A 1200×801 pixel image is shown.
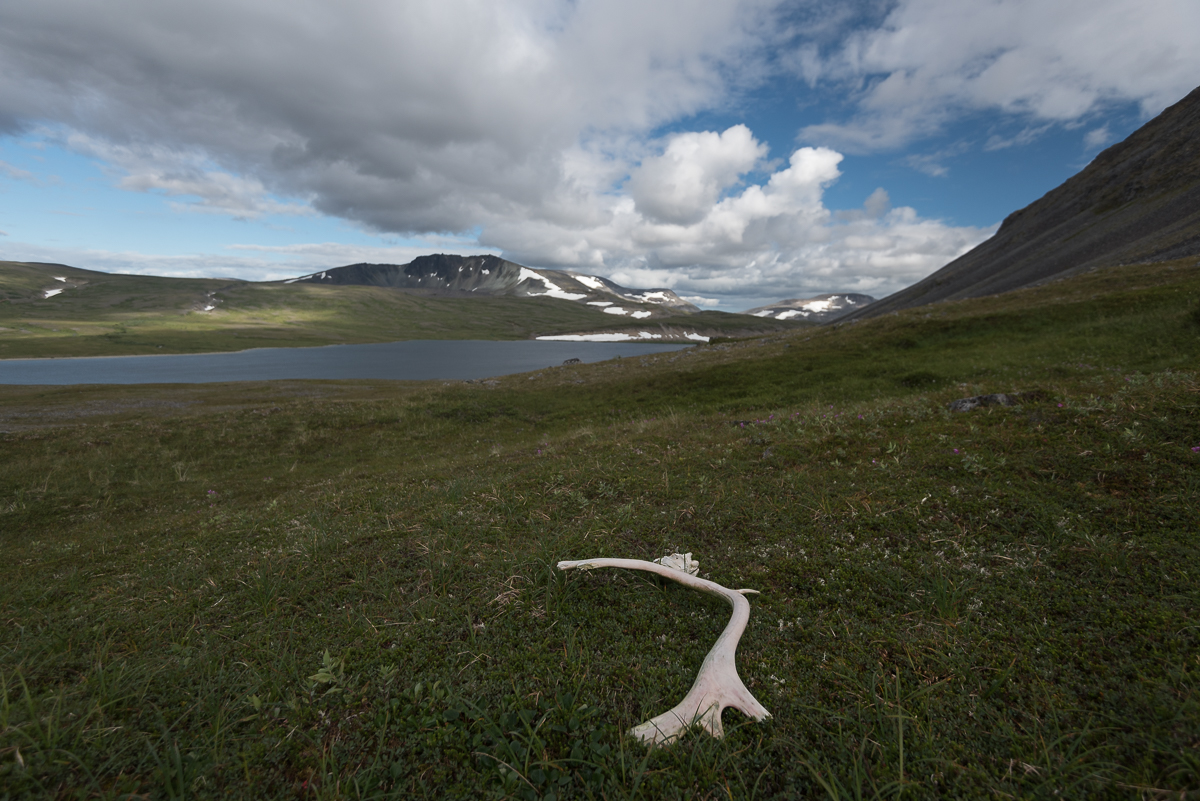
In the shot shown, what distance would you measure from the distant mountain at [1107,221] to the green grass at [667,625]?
98.2 meters

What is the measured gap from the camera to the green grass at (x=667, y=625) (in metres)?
3.41

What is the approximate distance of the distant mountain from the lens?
297ft

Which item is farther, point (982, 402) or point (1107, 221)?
point (1107, 221)

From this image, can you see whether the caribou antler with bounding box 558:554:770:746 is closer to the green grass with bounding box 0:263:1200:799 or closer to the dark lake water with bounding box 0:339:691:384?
the green grass with bounding box 0:263:1200:799

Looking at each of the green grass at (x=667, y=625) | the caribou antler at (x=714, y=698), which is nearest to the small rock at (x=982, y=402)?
the green grass at (x=667, y=625)

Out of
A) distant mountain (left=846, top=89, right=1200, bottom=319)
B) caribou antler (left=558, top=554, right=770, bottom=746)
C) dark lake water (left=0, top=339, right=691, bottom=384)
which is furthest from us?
dark lake water (left=0, top=339, right=691, bottom=384)

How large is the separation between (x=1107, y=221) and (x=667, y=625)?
186501 mm

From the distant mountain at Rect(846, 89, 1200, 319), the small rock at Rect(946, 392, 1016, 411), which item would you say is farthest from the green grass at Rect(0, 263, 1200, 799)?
the distant mountain at Rect(846, 89, 1200, 319)

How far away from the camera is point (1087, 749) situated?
3.33 metres

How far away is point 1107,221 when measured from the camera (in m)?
123

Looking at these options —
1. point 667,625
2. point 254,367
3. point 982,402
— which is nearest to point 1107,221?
point 982,402

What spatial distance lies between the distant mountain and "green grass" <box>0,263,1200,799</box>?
3867 inches

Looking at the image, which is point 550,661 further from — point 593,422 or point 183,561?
point 593,422

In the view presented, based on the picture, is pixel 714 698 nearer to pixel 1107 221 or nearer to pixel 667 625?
pixel 667 625
